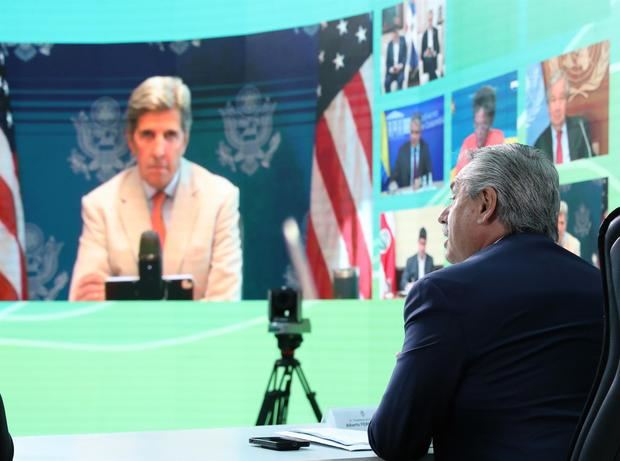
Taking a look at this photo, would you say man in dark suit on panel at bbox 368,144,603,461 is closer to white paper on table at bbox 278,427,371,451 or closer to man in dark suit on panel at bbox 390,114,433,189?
white paper on table at bbox 278,427,371,451

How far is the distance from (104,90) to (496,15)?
3.09 meters

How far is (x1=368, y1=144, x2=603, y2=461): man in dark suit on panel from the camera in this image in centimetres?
154

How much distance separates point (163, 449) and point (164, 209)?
5.04m

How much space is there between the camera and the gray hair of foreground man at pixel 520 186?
1.71 m

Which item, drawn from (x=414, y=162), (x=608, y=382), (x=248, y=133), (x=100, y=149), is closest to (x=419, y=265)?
(x=414, y=162)

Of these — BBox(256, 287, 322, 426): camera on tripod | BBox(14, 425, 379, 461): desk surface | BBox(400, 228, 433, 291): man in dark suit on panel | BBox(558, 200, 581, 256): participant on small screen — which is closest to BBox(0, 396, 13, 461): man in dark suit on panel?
BBox(14, 425, 379, 461): desk surface

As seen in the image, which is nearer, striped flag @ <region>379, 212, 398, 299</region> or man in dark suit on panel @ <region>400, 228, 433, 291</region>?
man in dark suit on panel @ <region>400, 228, 433, 291</region>

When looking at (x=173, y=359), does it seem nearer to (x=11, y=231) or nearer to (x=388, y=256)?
(x=11, y=231)

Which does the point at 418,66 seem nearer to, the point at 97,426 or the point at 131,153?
the point at 131,153

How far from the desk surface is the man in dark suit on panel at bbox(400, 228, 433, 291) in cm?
389

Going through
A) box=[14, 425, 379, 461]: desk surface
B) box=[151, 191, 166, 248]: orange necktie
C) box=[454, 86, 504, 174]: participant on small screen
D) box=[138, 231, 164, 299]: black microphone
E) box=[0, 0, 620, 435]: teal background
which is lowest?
box=[0, 0, 620, 435]: teal background

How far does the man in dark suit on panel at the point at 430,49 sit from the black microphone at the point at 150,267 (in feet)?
7.80

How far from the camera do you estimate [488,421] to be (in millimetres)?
1562

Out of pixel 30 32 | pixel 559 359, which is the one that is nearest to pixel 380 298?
pixel 30 32
